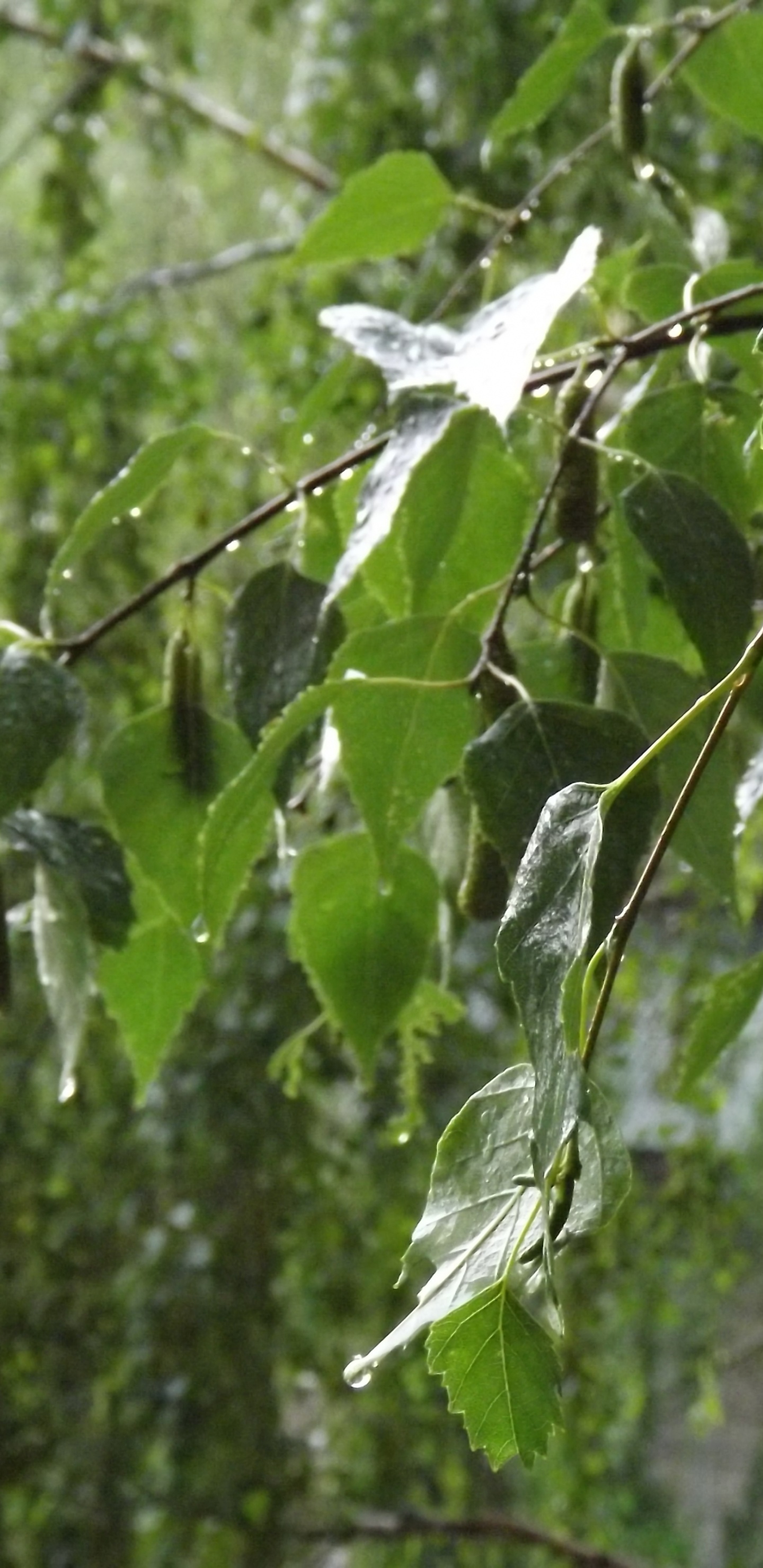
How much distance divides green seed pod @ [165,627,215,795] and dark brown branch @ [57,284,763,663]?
A: 0.05 ft

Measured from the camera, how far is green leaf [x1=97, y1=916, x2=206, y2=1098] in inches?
13.6

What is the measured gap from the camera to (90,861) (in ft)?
1.01

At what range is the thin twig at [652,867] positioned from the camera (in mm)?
177

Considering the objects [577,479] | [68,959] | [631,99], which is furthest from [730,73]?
[68,959]

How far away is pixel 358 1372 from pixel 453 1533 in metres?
0.93

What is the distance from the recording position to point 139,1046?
345mm

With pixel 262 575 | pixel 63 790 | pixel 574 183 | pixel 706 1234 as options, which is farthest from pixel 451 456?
pixel 706 1234

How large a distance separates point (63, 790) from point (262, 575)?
103 centimetres

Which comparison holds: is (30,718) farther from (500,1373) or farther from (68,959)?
(500,1373)

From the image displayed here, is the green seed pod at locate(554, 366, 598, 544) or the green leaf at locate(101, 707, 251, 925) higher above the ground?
the green seed pod at locate(554, 366, 598, 544)

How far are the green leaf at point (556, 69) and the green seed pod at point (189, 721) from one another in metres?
0.16

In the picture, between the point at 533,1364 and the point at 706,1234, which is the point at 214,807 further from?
the point at 706,1234

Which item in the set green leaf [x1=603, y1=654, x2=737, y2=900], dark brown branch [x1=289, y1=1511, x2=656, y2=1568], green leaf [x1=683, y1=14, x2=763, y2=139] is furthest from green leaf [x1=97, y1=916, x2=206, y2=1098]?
dark brown branch [x1=289, y1=1511, x2=656, y2=1568]

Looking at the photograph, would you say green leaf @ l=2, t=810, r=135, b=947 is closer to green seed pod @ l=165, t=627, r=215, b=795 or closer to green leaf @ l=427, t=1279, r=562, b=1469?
green seed pod @ l=165, t=627, r=215, b=795
